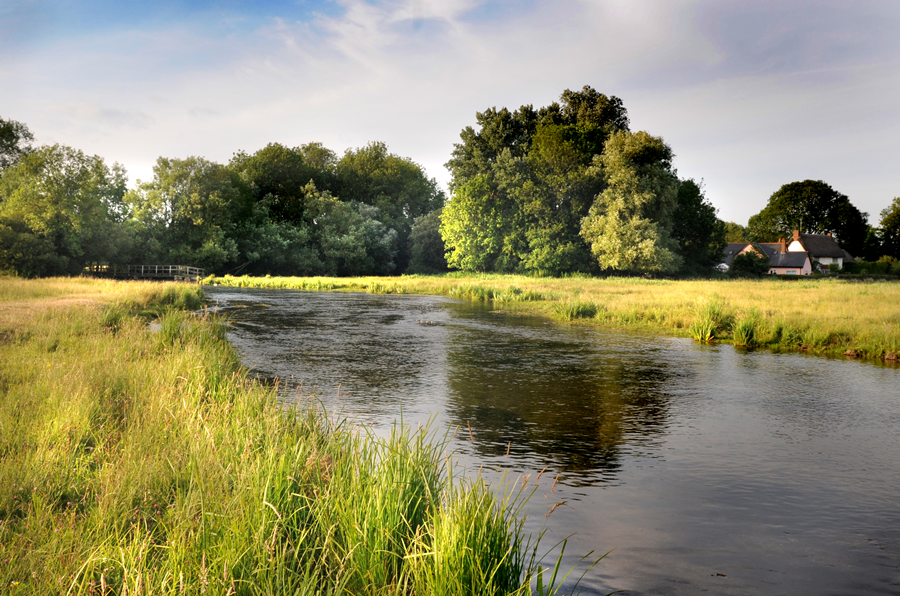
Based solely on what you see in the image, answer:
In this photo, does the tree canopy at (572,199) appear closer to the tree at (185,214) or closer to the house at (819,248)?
the tree at (185,214)

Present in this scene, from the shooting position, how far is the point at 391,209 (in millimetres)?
80938

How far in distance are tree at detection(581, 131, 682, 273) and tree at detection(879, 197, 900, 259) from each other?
54358 millimetres

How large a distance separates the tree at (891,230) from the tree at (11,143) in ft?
363

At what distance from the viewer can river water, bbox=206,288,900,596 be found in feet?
16.8

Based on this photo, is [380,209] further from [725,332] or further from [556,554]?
[556,554]

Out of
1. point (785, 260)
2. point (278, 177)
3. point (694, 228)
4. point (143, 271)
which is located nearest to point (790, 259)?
point (785, 260)

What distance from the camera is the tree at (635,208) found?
5003 centimetres

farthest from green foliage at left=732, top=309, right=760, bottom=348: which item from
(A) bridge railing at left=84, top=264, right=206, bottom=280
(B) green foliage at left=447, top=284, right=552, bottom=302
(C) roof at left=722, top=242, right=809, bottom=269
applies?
(C) roof at left=722, top=242, right=809, bottom=269

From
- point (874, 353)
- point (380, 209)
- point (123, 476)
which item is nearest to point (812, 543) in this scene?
point (123, 476)

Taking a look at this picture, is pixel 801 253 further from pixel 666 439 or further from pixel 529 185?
pixel 666 439

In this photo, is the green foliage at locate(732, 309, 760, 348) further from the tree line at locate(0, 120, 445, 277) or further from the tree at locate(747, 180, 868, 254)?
the tree at locate(747, 180, 868, 254)

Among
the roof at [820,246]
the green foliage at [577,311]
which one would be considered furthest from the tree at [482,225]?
the roof at [820,246]

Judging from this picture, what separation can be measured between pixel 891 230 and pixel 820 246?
898 cm

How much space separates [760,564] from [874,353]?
13.6 m
